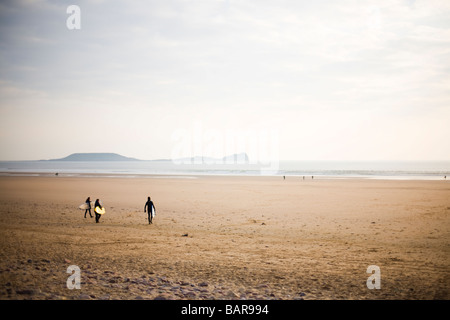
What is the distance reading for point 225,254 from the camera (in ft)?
36.9

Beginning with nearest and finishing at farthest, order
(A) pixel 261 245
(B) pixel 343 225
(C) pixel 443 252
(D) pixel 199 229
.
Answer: (C) pixel 443 252 → (A) pixel 261 245 → (D) pixel 199 229 → (B) pixel 343 225

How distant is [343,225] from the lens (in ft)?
58.1

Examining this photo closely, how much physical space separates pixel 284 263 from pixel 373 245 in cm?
547

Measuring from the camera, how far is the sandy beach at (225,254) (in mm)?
7660

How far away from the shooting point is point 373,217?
20156 millimetres

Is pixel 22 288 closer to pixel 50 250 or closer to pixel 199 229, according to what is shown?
pixel 50 250

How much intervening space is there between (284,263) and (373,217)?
1306 centimetres

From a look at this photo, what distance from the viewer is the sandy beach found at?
766 centimetres
